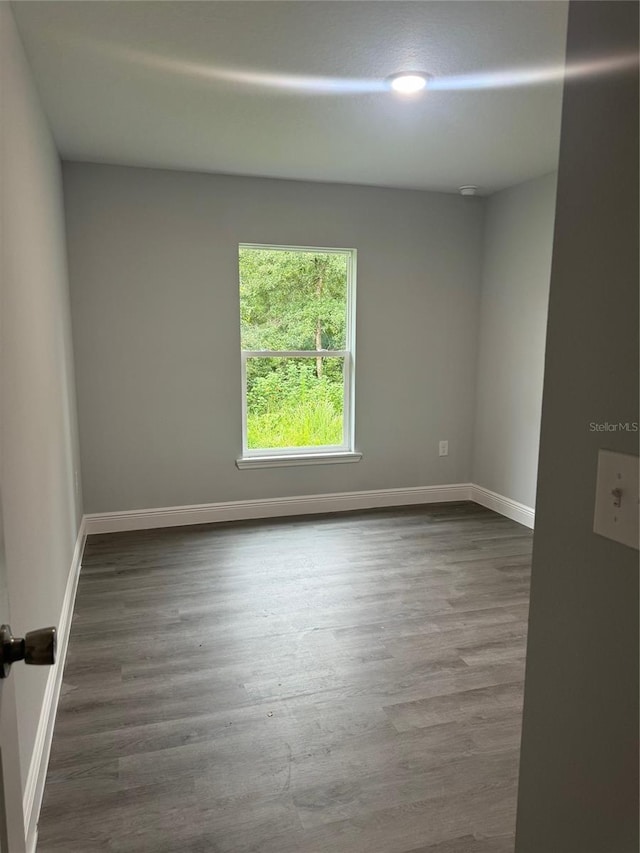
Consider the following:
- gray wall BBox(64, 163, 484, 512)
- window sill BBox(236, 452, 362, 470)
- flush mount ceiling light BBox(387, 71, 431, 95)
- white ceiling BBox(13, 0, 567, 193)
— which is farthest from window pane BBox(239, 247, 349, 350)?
flush mount ceiling light BBox(387, 71, 431, 95)

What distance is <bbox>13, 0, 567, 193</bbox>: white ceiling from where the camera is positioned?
1.98 m

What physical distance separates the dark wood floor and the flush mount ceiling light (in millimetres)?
2403

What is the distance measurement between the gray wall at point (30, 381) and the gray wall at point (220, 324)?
698 millimetres

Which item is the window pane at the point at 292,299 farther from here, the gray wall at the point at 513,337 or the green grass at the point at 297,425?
the gray wall at the point at 513,337

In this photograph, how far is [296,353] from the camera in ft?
14.4

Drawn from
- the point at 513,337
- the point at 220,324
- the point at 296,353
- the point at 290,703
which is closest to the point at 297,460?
the point at 296,353

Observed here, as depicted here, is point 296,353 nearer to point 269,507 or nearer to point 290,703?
point 269,507

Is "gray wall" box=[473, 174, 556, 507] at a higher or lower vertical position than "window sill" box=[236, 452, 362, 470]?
higher

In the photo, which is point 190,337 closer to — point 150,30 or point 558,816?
point 150,30

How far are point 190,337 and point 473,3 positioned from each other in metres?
2.71

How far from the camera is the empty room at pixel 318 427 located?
2.77ft

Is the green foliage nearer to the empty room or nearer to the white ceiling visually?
the empty room

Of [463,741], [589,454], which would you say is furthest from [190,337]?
[589,454]

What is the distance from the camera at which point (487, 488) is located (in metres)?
4.73
